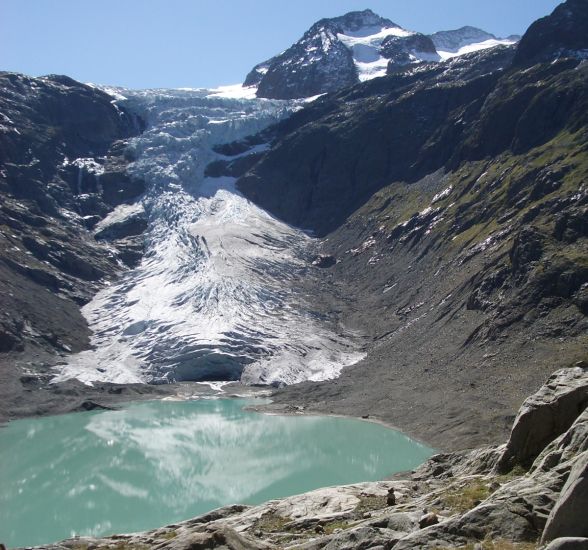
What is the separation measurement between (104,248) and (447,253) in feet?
246

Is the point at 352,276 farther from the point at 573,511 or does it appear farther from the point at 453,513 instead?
the point at 573,511

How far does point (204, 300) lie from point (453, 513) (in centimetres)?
11776

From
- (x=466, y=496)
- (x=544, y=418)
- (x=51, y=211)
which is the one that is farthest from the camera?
(x=51, y=211)

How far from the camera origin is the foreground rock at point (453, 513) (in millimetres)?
14523

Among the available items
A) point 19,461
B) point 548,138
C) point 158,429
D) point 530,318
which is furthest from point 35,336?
point 548,138

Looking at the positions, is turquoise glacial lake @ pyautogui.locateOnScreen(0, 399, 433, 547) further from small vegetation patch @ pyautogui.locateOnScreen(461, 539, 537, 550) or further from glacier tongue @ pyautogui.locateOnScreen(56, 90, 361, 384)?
small vegetation patch @ pyautogui.locateOnScreen(461, 539, 537, 550)

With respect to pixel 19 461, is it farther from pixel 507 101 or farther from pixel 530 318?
pixel 507 101

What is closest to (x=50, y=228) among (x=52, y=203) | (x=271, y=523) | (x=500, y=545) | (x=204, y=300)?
(x=52, y=203)

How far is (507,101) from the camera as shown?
484ft

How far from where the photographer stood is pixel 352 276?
143000 mm

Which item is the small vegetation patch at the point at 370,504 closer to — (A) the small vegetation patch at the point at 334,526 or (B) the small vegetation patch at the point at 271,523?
(A) the small vegetation patch at the point at 334,526

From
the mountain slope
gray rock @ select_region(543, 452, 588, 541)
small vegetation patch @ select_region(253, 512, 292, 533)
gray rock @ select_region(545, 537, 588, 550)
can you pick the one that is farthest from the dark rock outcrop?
gray rock @ select_region(545, 537, 588, 550)

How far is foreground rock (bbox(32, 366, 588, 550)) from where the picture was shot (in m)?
14.5

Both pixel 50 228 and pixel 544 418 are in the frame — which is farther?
pixel 50 228
